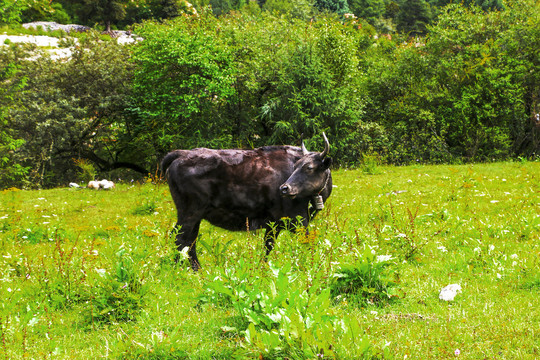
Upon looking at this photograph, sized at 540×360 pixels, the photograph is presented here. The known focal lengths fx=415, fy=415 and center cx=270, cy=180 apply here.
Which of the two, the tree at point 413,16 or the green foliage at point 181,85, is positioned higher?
the tree at point 413,16

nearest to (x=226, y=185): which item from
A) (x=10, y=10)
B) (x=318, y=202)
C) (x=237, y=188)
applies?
A: (x=237, y=188)

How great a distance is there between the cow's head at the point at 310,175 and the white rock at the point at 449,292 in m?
2.94

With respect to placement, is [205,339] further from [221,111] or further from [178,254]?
[221,111]

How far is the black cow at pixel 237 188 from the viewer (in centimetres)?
765

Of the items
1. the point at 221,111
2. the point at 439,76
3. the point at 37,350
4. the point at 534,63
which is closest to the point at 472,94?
the point at 439,76

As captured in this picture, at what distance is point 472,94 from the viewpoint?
28.9m

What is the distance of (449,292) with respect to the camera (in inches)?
204

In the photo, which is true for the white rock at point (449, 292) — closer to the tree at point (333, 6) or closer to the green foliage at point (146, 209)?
the green foliage at point (146, 209)

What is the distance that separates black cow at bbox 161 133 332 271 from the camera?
7.65m

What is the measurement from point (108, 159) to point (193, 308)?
33.8m

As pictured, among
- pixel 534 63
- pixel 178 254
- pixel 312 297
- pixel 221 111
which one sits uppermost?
pixel 534 63

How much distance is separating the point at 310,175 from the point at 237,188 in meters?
1.38

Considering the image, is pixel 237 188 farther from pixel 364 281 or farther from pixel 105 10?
pixel 105 10

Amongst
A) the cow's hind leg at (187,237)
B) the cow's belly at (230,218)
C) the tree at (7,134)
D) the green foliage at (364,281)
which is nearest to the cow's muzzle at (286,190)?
the cow's belly at (230,218)
